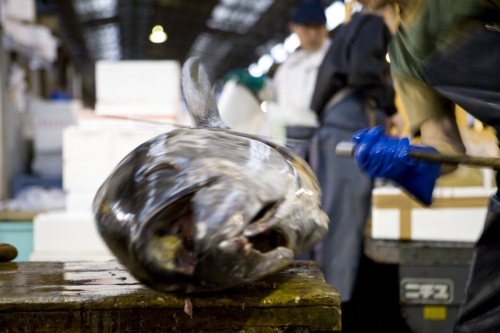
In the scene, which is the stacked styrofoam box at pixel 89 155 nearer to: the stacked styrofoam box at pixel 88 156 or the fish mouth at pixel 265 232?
the stacked styrofoam box at pixel 88 156

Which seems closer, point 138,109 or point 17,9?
point 138,109

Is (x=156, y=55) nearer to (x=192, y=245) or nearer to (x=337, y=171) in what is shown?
(x=337, y=171)

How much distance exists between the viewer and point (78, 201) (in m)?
3.43

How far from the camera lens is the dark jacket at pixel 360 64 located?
319 cm

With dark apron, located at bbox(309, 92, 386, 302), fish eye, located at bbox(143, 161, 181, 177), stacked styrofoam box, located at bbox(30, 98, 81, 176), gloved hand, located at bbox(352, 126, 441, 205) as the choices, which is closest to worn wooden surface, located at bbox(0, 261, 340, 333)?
fish eye, located at bbox(143, 161, 181, 177)

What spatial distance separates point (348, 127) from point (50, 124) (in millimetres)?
3655

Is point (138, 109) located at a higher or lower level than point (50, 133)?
higher

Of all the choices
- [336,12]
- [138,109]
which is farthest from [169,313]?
[336,12]

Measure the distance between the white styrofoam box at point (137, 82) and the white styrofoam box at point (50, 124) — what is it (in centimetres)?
191

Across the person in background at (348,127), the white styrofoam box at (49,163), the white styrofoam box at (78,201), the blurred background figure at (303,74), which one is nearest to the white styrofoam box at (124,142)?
the white styrofoam box at (78,201)

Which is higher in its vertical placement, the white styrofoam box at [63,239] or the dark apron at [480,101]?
the dark apron at [480,101]

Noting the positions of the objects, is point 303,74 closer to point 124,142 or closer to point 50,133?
point 124,142

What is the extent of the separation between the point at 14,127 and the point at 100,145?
289 centimetres

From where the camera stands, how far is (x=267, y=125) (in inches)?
159
